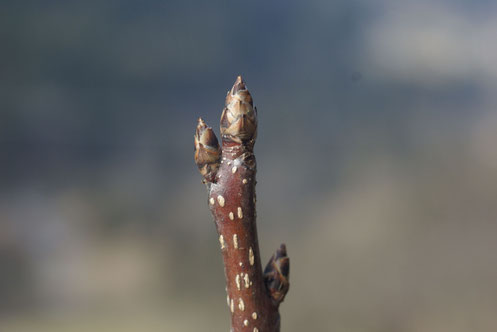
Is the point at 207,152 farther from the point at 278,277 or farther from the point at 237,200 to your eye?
the point at 278,277

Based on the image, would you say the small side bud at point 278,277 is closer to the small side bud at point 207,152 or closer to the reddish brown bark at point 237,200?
the reddish brown bark at point 237,200

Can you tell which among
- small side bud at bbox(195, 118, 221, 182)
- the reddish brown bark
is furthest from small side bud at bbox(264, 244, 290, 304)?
small side bud at bbox(195, 118, 221, 182)

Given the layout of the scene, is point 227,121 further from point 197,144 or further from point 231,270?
point 231,270

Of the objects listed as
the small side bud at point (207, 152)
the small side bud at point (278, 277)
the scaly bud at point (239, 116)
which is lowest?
the small side bud at point (278, 277)

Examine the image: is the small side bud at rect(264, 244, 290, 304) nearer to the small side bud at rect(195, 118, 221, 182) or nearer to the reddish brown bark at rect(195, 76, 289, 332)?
the reddish brown bark at rect(195, 76, 289, 332)

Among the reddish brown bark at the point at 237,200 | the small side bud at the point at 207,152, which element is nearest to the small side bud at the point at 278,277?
the reddish brown bark at the point at 237,200

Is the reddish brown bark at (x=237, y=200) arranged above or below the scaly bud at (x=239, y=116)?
below
